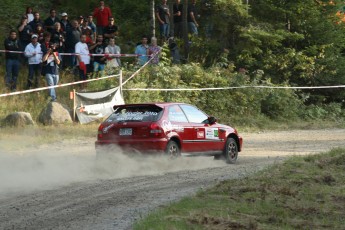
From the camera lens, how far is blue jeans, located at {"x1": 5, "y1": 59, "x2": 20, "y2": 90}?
2588 centimetres

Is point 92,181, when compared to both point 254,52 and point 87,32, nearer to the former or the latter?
point 87,32

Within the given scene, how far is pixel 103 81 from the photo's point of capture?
27.1 m

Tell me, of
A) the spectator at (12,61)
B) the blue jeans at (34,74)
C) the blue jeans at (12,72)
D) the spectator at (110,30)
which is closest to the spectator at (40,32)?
the spectator at (12,61)

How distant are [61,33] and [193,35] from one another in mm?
8147

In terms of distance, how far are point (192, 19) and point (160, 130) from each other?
15552mm

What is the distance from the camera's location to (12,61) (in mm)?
25844

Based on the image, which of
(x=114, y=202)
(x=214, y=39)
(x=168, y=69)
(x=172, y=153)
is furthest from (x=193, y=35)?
(x=114, y=202)

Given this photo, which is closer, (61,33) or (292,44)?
(61,33)

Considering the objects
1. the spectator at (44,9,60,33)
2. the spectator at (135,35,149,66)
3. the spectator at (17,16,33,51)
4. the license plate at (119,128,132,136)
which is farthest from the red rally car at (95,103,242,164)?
the spectator at (135,35,149,66)

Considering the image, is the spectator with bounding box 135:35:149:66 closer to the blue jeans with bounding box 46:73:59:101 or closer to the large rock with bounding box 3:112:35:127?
the blue jeans with bounding box 46:73:59:101

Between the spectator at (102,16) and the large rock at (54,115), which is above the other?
the spectator at (102,16)

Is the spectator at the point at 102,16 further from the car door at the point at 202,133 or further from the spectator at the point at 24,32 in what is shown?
the car door at the point at 202,133

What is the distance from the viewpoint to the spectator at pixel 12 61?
83.6 ft

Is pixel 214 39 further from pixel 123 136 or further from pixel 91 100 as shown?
pixel 123 136
